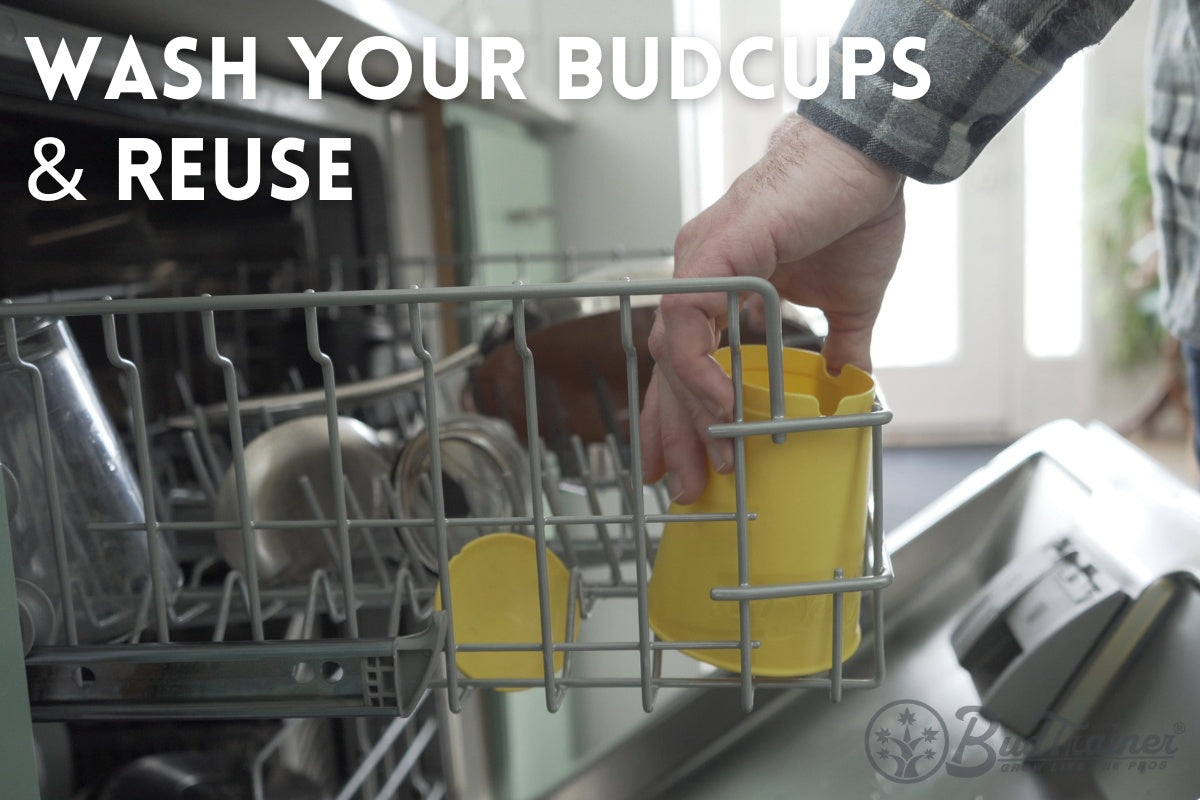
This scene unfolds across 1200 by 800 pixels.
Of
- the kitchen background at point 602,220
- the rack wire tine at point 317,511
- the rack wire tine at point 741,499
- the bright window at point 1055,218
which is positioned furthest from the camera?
the bright window at point 1055,218

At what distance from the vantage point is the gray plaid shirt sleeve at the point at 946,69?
0.40 metres

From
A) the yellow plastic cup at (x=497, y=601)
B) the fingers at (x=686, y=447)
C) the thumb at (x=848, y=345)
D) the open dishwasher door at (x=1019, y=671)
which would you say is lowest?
the open dishwasher door at (x=1019, y=671)

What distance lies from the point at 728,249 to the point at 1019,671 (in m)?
0.29

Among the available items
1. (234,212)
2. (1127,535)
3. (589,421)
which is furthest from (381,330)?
(1127,535)

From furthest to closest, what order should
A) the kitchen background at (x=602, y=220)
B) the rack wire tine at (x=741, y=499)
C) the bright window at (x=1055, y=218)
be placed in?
the bright window at (x=1055, y=218) → the kitchen background at (x=602, y=220) → the rack wire tine at (x=741, y=499)

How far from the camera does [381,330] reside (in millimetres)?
825

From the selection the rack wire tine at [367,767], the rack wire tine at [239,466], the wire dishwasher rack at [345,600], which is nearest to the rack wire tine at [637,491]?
the wire dishwasher rack at [345,600]

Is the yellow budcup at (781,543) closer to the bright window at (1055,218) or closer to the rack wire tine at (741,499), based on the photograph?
the rack wire tine at (741,499)

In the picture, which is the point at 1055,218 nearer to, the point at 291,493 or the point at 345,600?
the point at 291,493

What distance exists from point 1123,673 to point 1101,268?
3.15m

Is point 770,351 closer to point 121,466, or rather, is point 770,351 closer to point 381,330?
point 121,466

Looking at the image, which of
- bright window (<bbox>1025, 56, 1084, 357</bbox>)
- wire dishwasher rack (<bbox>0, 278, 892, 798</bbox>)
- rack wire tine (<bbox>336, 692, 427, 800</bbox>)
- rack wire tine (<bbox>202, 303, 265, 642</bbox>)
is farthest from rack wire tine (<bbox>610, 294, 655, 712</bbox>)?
bright window (<bbox>1025, 56, 1084, 357</bbox>)

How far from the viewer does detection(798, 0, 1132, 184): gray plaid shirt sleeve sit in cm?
40

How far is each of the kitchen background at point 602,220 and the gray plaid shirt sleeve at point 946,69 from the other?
0.22 m
